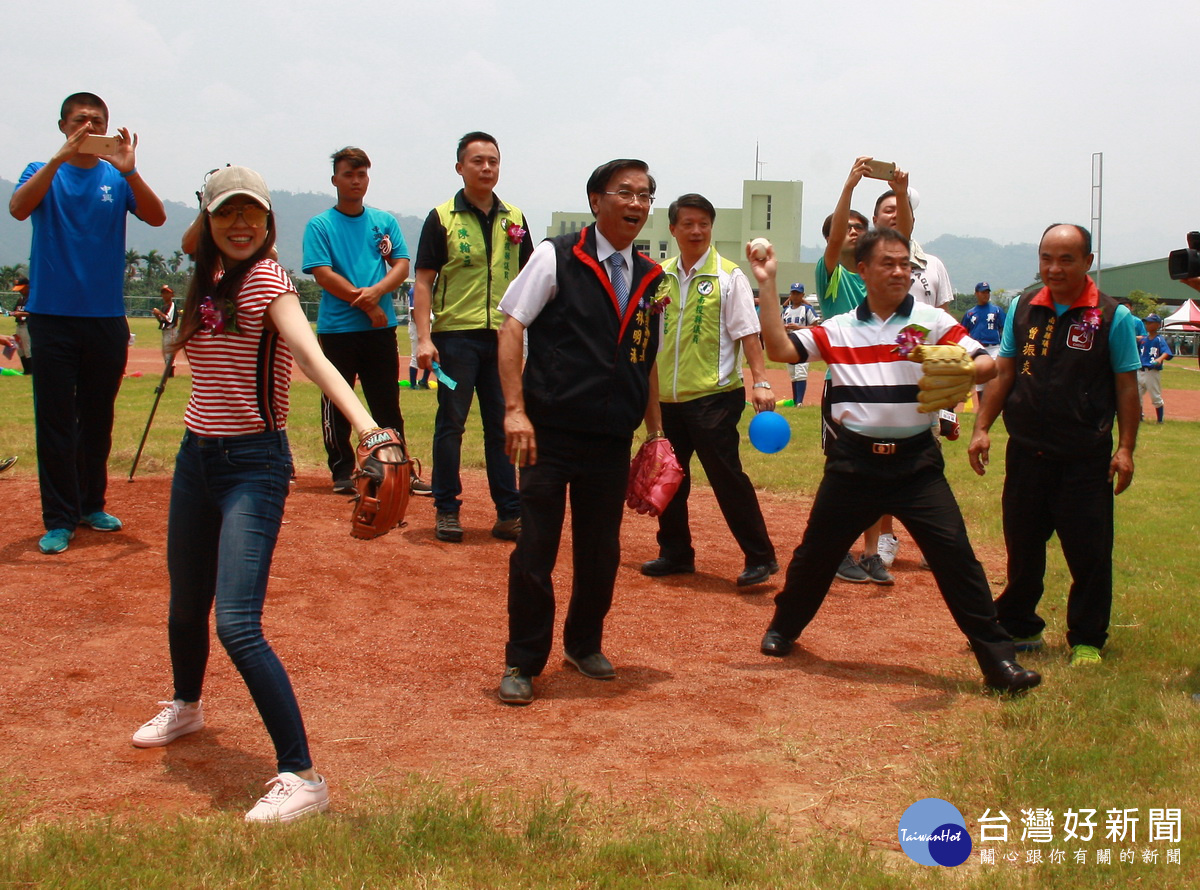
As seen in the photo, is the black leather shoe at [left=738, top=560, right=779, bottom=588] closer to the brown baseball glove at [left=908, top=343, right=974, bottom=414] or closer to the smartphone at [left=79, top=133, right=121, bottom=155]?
the brown baseball glove at [left=908, top=343, right=974, bottom=414]

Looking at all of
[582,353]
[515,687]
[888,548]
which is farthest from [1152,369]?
→ [515,687]

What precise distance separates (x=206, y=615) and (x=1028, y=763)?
301cm

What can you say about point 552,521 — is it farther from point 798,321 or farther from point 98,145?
point 798,321

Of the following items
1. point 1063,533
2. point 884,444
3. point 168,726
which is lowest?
point 168,726

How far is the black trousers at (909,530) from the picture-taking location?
4.85 metres

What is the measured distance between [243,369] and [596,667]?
7.12 ft

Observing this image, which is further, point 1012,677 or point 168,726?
point 1012,677

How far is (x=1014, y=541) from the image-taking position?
546 centimetres

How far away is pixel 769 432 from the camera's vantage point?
6.76 meters

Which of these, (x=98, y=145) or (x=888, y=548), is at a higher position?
(x=98, y=145)

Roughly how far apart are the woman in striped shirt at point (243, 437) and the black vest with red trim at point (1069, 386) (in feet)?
10.8

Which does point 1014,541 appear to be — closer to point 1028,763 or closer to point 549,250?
point 1028,763

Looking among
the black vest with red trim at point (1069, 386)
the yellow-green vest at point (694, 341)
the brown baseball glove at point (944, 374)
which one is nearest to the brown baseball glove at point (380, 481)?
the brown baseball glove at point (944, 374)

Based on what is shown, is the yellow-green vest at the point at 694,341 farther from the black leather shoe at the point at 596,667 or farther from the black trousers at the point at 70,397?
the black trousers at the point at 70,397
